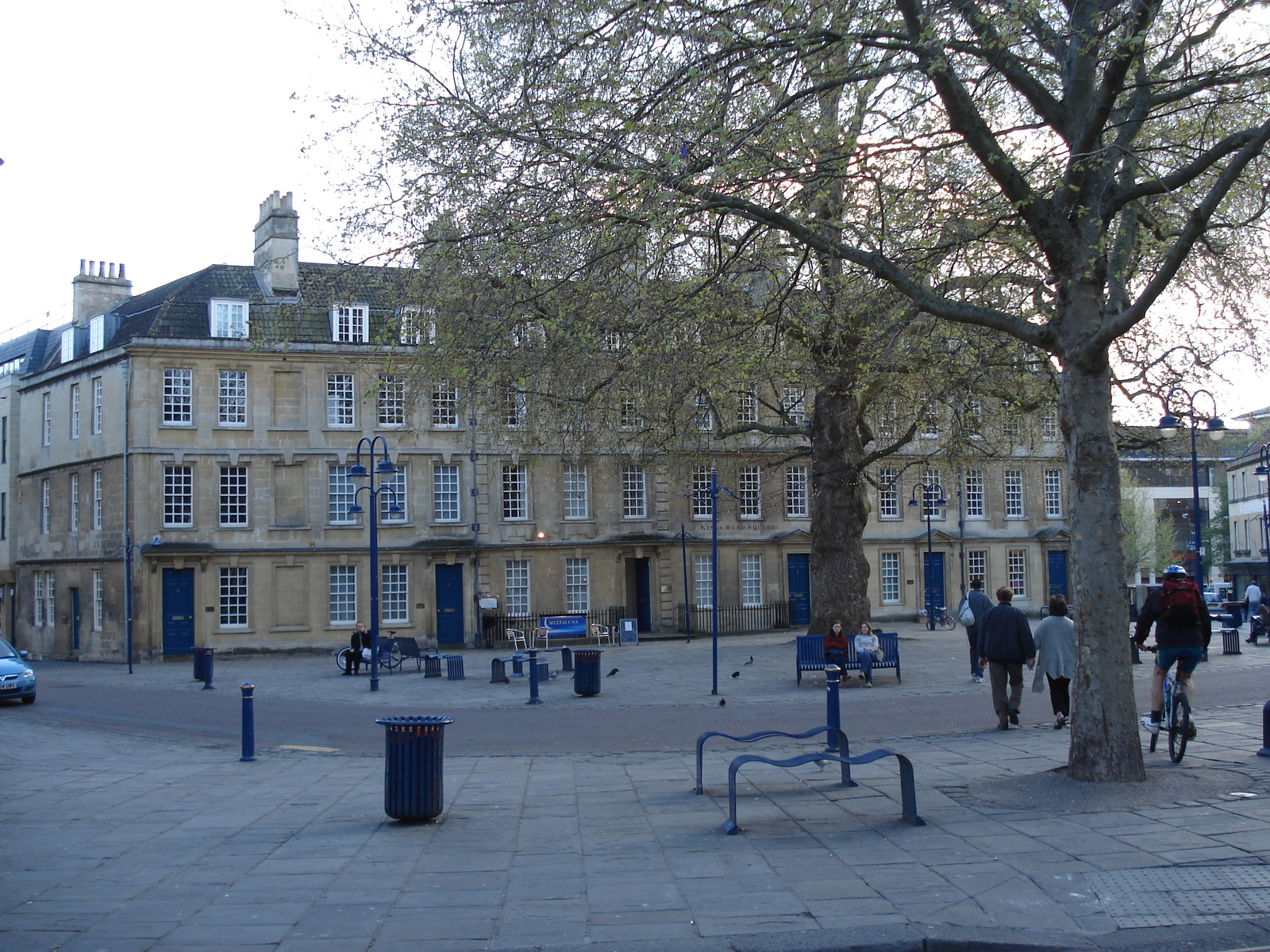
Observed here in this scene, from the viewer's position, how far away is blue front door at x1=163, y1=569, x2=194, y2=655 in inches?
1325

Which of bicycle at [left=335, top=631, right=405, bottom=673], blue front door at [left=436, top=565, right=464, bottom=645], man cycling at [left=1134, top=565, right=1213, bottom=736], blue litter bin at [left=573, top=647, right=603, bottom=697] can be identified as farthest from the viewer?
blue front door at [left=436, top=565, right=464, bottom=645]

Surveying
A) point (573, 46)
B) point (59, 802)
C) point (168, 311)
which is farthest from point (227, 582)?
point (573, 46)

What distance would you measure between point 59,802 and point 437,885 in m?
5.51

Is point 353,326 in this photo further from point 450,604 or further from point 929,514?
point 929,514

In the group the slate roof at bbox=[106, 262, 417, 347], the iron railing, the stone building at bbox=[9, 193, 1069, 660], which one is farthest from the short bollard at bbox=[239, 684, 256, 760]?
the iron railing

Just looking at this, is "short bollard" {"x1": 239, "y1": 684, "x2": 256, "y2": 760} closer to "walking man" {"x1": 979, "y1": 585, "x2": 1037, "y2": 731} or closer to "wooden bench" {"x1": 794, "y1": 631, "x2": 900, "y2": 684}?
"walking man" {"x1": 979, "y1": 585, "x2": 1037, "y2": 731}

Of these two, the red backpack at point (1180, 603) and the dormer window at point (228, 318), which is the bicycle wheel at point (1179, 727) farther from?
the dormer window at point (228, 318)

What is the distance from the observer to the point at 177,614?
33781mm

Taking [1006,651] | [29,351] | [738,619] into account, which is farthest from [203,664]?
[29,351]

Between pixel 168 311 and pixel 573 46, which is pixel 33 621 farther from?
pixel 573 46

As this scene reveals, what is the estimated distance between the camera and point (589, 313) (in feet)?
40.2

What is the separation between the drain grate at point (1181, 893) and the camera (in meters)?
6.13

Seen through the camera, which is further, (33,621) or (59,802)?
(33,621)

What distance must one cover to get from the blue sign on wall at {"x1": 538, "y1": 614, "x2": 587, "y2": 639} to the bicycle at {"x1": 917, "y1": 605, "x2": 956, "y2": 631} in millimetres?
13813
